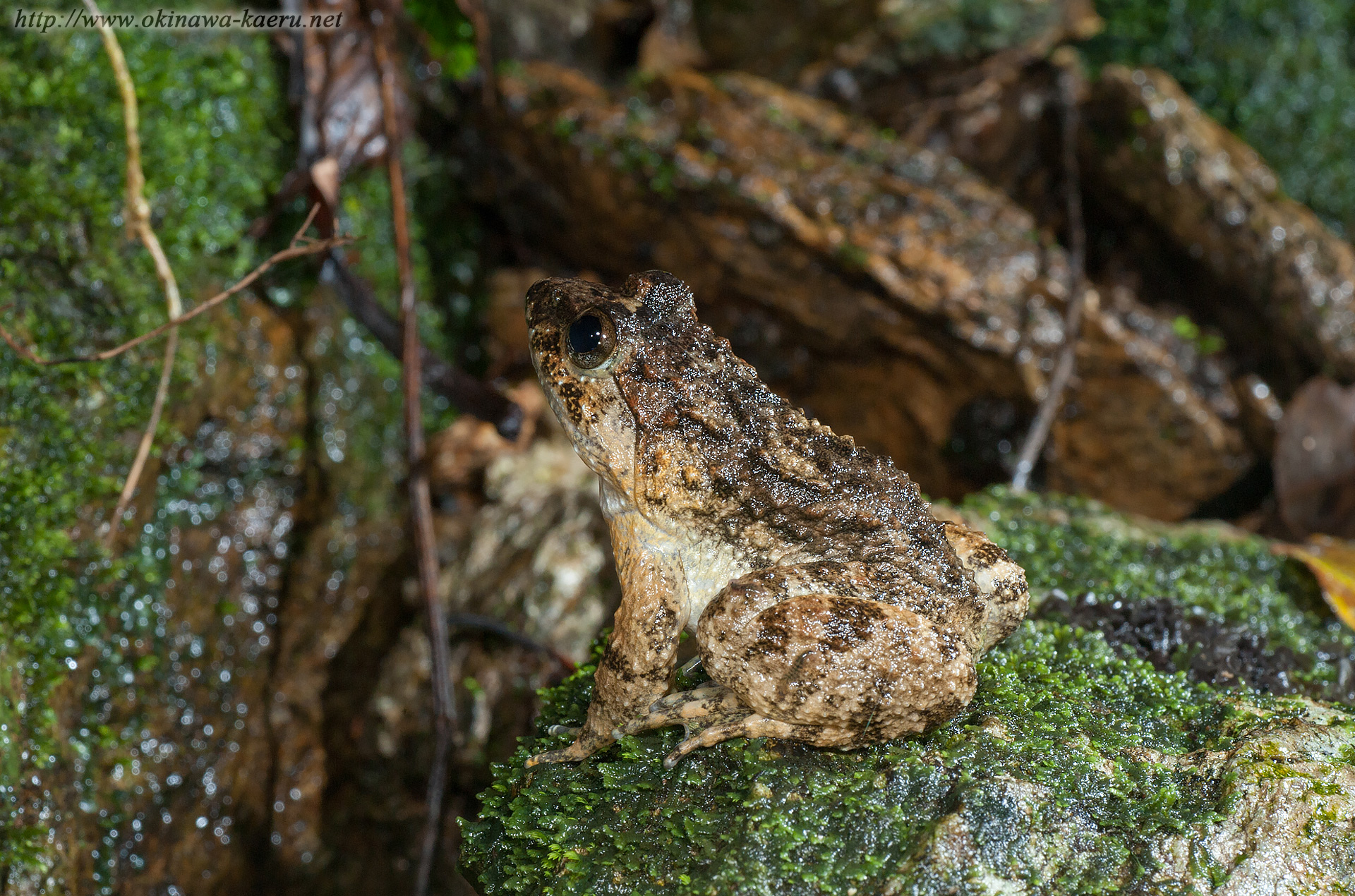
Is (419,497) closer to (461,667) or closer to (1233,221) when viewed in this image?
(461,667)

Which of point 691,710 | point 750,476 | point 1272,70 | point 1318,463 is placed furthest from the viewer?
point 1272,70

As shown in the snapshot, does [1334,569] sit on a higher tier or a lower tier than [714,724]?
higher

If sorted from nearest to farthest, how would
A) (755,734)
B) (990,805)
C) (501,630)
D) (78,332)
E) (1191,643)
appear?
(990,805) < (755,734) < (1191,643) < (78,332) < (501,630)

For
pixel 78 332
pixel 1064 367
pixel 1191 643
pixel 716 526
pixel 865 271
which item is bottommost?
pixel 1191 643

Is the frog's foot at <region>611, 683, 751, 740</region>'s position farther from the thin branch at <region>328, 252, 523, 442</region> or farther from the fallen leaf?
the fallen leaf

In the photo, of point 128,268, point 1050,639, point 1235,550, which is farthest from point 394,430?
point 1235,550

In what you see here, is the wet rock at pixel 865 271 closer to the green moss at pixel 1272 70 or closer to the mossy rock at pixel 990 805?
the green moss at pixel 1272 70

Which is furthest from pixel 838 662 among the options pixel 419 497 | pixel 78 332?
pixel 78 332
